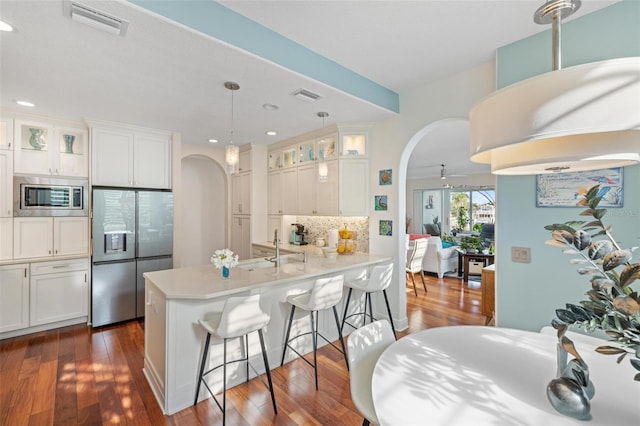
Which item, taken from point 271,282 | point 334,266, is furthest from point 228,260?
point 334,266

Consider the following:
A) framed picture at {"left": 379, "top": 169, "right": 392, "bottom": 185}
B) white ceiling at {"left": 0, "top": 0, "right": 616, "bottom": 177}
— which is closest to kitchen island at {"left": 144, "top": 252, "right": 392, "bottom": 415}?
framed picture at {"left": 379, "top": 169, "right": 392, "bottom": 185}

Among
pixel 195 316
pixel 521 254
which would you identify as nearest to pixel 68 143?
pixel 195 316

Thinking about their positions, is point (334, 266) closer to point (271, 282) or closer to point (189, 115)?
point (271, 282)

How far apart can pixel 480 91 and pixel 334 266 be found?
2248mm

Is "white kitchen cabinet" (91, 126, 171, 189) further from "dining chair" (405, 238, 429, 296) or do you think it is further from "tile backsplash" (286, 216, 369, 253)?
"dining chair" (405, 238, 429, 296)

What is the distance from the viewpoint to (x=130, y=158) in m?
3.93

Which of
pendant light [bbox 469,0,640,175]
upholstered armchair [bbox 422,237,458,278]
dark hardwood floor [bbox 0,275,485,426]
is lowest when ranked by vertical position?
dark hardwood floor [bbox 0,275,485,426]

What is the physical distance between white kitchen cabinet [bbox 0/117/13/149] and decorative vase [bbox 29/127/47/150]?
0.54ft

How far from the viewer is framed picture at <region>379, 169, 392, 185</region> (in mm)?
3593

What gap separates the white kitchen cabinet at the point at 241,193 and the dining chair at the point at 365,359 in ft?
12.8

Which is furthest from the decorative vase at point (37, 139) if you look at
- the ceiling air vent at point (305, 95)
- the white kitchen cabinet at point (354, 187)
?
the white kitchen cabinet at point (354, 187)

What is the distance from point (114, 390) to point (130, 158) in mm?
2877

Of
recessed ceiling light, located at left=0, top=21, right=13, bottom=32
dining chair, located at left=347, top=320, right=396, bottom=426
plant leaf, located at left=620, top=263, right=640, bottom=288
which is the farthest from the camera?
recessed ceiling light, located at left=0, top=21, right=13, bottom=32

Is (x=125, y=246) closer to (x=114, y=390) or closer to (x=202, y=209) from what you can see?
(x=114, y=390)
